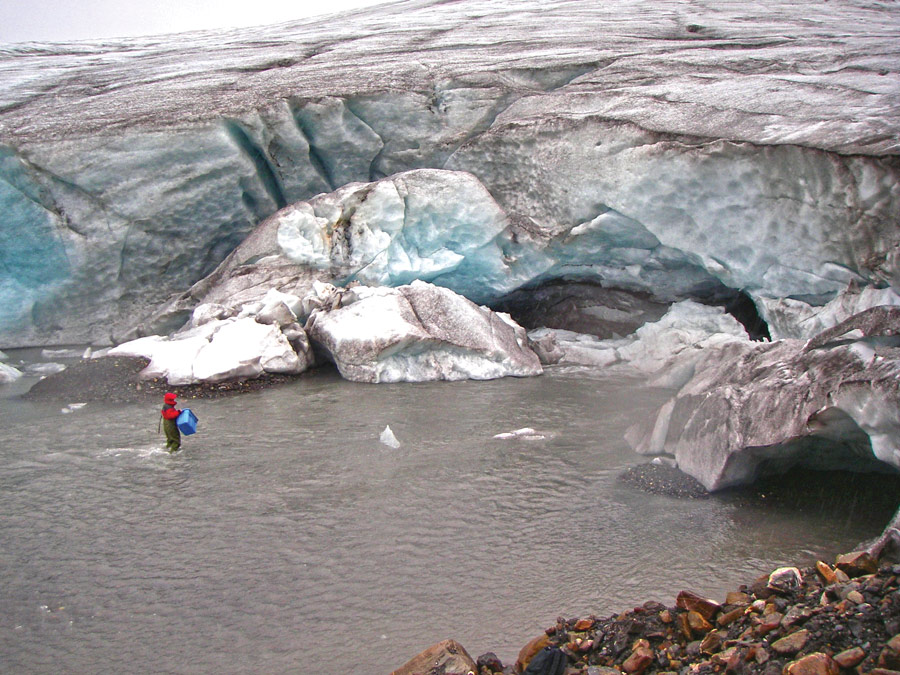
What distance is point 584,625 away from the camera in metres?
3.78

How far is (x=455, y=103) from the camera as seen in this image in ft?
41.4

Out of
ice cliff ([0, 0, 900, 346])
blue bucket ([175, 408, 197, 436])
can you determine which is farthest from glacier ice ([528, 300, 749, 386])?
blue bucket ([175, 408, 197, 436])

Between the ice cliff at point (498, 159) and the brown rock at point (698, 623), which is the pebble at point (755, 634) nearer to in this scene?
the brown rock at point (698, 623)

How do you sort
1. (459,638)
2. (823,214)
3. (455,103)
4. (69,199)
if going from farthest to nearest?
(455,103), (69,199), (823,214), (459,638)

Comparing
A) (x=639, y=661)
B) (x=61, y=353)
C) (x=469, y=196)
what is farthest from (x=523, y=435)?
(x=61, y=353)

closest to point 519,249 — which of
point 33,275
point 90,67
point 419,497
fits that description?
point 419,497

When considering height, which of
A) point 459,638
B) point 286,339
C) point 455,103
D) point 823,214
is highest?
point 455,103

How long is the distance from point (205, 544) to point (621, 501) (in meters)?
2.94

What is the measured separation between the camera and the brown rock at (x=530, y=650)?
11.8ft

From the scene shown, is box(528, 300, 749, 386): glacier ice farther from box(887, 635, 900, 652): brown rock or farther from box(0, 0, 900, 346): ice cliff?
box(887, 635, 900, 652): brown rock

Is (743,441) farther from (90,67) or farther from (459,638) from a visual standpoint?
(90,67)

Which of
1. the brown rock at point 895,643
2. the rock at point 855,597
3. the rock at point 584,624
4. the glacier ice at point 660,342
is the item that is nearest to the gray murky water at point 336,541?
the rock at point 584,624

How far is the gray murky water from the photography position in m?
4.16

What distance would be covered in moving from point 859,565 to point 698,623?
92 cm
